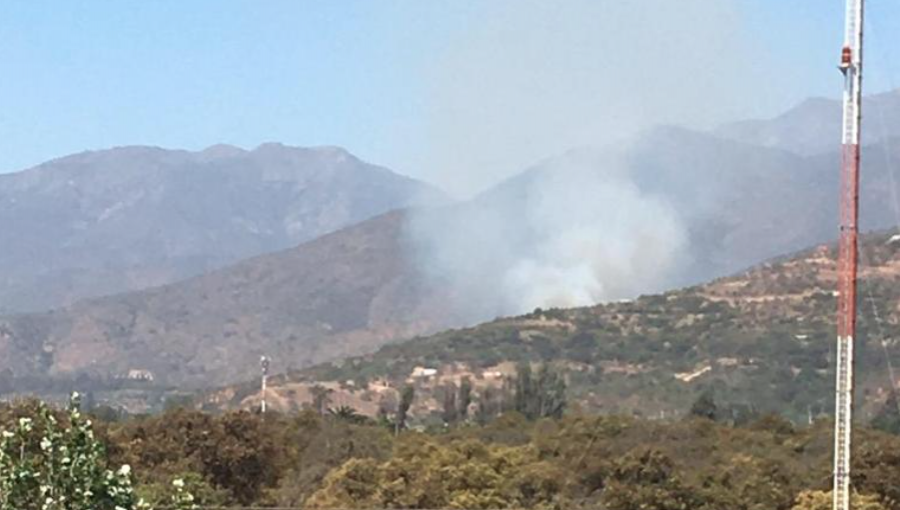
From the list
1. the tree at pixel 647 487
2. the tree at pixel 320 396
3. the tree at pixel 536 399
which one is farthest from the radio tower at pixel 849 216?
the tree at pixel 320 396

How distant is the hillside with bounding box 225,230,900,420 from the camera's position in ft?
264

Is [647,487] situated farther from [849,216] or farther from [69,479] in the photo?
[69,479]

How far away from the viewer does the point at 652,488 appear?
124ft

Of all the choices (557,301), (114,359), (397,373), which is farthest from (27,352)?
(397,373)

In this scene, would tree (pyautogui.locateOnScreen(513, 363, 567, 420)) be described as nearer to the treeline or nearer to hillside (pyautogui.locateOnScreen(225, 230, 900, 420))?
hillside (pyautogui.locateOnScreen(225, 230, 900, 420))

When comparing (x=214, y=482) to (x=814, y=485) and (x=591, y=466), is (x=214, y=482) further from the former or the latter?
(x=814, y=485)

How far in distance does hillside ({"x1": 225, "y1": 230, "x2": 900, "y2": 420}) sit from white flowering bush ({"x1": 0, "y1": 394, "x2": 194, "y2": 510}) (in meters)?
61.9

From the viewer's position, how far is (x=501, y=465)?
40688 mm

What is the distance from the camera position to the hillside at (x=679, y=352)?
80.6 metres

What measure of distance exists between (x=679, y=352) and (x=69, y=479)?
273 ft

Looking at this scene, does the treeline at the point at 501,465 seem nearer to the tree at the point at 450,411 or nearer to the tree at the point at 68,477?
the tree at the point at 68,477

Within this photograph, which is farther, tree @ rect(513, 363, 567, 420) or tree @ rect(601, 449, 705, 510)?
tree @ rect(513, 363, 567, 420)

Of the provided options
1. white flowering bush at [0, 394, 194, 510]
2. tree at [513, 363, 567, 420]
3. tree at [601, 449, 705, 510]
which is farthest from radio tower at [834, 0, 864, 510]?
tree at [513, 363, 567, 420]

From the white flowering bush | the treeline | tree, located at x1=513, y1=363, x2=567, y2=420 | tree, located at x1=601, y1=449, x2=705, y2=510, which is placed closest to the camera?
the white flowering bush
